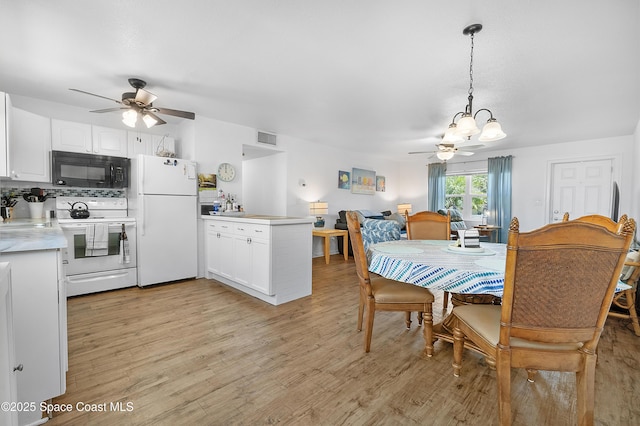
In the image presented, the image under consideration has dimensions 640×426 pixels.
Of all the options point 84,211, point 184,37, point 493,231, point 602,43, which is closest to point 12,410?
point 184,37

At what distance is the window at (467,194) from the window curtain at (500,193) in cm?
41

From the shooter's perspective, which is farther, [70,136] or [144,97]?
[70,136]

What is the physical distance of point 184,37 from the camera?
2213 mm

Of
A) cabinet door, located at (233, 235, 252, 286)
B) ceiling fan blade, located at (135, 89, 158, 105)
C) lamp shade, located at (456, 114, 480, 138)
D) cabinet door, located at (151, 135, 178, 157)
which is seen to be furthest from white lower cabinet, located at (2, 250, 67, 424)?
cabinet door, located at (151, 135, 178, 157)

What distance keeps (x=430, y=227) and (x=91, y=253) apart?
12.9 feet

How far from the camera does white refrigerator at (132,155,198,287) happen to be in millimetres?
3645

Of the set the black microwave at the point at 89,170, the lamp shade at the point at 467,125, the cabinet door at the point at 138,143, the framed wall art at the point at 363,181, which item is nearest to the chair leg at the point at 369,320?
the lamp shade at the point at 467,125

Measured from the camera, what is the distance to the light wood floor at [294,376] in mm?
1482

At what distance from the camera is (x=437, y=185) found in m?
7.48

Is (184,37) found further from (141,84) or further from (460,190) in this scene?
(460,190)

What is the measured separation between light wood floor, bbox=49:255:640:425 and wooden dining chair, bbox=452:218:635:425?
430mm

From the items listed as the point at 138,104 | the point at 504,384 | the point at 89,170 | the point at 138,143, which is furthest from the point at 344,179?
the point at 504,384

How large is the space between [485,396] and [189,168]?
160 inches

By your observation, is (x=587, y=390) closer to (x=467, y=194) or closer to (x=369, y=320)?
(x=369, y=320)
